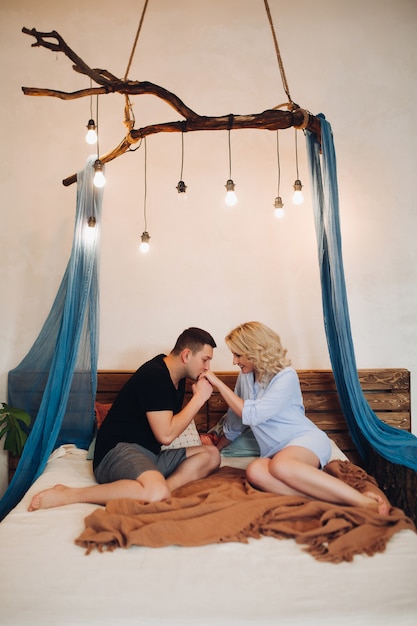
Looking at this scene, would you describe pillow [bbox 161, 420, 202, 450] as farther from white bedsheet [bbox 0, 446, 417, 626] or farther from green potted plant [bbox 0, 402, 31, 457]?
white bedsheet [bbox 0, 446, 417, 626]

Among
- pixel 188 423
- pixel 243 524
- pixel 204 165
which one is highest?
pixel 204 165

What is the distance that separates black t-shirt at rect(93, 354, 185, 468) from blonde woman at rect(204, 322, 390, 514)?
0.97 ft

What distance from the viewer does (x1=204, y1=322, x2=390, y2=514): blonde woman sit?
2.58 metres

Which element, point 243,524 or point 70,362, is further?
point 70,362

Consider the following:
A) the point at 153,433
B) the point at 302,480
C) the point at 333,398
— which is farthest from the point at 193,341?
the point at 333,398

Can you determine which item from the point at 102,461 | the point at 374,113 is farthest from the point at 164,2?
the point at 102,461

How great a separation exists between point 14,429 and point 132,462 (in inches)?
49.6

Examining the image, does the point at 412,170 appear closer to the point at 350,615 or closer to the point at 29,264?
the point at 29,264

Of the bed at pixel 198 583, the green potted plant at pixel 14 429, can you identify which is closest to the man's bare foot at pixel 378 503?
the bed at pixel 198 583

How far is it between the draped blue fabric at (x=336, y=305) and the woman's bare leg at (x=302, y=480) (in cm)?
55

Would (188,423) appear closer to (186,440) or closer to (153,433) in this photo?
(153,433)

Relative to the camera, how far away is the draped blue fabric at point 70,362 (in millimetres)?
3060

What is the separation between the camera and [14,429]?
354 centimetres

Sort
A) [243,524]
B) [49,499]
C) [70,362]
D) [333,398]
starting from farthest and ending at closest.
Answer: [333,398]
[70,362]
[49,499]
[243,524]
